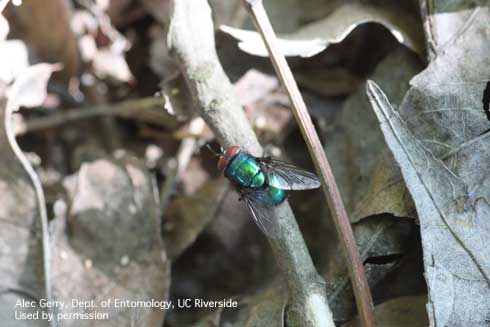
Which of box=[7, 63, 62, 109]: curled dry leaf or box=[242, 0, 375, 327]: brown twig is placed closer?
box=[242, 0, 375, 327]: brown twig

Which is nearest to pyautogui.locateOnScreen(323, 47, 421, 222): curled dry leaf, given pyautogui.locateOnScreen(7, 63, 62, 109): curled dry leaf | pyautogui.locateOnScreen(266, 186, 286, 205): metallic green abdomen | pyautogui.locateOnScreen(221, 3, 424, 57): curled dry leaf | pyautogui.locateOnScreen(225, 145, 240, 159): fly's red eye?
pyautogui.locateOnScreen(221, 3, 424, 57): curled dry leaf

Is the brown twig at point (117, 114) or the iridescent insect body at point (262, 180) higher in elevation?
the brown twig at point (117, 114)

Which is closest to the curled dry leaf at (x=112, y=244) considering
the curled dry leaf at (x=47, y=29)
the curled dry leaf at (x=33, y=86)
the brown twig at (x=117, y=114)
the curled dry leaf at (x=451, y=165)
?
the brown twig at (x=117, y=114)

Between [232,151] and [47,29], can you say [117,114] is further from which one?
[232,151]

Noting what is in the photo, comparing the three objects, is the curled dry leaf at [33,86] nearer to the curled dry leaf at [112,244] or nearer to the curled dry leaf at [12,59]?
the curled dry leaf at [12,59]

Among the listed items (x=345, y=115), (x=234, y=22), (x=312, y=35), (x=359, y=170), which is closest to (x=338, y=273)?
(x=359, y=170)

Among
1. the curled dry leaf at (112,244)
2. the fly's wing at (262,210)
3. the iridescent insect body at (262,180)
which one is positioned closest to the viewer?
the fly's wing at (262,210)

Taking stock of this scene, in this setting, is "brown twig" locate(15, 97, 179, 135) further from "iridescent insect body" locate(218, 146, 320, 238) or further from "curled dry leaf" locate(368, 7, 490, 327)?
"curled dry leaf" locate(368, 7, 490, 327)
